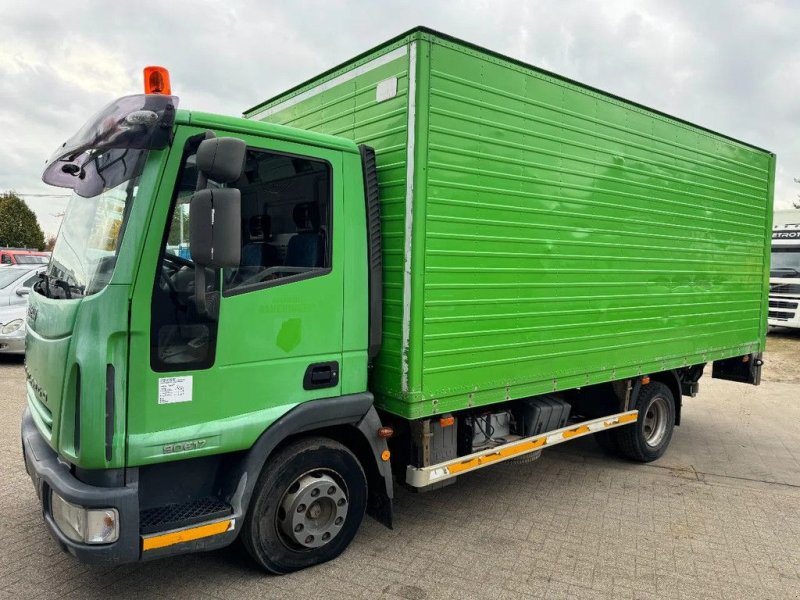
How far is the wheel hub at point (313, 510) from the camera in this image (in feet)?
11.1

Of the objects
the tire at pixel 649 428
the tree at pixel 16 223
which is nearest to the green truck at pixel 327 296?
the tire at pixel 649 428

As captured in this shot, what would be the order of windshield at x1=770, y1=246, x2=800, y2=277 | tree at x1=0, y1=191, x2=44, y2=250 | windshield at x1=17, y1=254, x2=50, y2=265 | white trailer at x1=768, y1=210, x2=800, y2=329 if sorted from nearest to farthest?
1. white trailer at x1=768, y1=210, x2=800, y2=329
2. windshield at x1=770, y1=246, x2=800, y2=277
3. windshield at x1=17, y1=254, x2=50, y2=265
4. tree at x1=0, y1=191, x2=44, y2=250

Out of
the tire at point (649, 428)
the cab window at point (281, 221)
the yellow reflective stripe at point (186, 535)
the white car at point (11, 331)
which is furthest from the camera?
the white car at point (11, 331)

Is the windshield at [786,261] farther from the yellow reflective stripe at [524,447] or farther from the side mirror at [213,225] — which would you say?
the side mirror at [213,225]

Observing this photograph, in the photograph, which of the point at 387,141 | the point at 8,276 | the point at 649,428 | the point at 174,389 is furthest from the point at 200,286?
the point at 8,276

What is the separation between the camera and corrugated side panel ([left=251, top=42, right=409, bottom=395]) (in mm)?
3529

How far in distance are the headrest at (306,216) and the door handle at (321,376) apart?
2.52 feet

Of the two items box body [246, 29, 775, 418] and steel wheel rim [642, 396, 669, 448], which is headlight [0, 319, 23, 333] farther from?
steel wheel rim [642, 396, 669, 448]

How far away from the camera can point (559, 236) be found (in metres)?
4.38

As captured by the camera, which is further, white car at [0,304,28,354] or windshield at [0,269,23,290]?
windshield at [0,269,23,290]

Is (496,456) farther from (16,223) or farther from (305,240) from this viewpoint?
(16,223)

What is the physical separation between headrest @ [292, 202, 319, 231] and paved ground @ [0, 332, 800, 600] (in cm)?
189

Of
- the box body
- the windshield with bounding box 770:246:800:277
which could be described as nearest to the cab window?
the box body

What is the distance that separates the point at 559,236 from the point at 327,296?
188 cm
